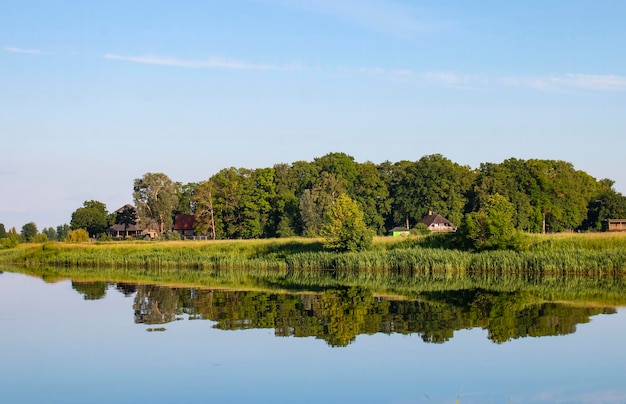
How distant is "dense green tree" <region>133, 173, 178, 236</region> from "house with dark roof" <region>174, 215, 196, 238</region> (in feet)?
41.8

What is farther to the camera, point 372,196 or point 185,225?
point 185,225

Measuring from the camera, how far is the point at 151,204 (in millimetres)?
92938

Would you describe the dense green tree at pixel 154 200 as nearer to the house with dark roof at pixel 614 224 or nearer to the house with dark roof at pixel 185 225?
the house with dark roof at pixel 185 225

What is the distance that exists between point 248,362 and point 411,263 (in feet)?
94.7

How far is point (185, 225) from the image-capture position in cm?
10825

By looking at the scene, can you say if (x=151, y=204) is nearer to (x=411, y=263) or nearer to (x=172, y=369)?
(x=411, y=263)

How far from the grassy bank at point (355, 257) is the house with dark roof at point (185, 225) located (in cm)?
4332

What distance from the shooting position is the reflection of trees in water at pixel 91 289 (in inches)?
1299

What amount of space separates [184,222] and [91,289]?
73.1m

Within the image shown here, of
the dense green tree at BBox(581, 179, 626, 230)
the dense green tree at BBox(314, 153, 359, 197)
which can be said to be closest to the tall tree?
the dense green tree at BBox(314, 153, 359, 197)

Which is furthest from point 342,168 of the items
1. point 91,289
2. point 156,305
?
point 156,305

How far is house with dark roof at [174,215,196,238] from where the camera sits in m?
107

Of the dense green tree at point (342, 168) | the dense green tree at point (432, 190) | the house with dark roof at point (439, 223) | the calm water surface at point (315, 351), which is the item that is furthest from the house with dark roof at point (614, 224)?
the calm water surface at point (315, 351)

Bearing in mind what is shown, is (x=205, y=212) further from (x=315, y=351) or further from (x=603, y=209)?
(x=315, y=351)
